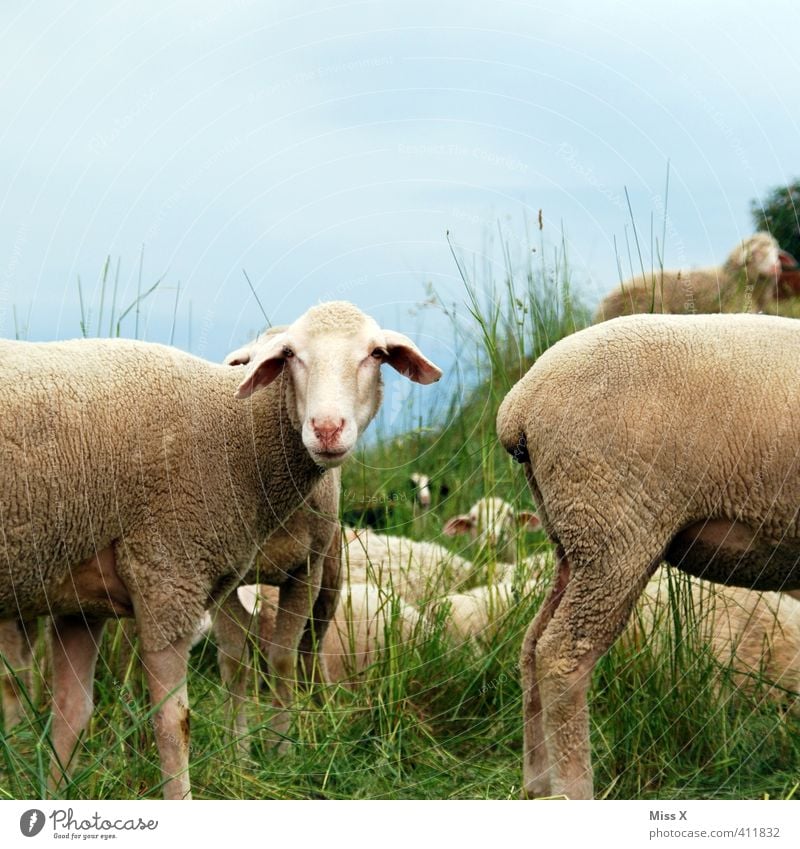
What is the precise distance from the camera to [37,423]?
155 inches

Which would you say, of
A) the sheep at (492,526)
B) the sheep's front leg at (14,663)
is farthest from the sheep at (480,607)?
the sheep's front leg at (14,663)

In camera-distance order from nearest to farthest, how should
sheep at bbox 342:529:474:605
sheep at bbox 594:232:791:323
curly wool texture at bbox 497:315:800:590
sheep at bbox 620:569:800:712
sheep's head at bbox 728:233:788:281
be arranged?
1. curly wool texture at bbox 497:315:800:590
2. sheep at bbox 620:569:800:712
3. sheep at bbox 594:232:791:323
4. sheep at bbox 342:529:474:605
5. sheep's head at bbox 728:233:788:281

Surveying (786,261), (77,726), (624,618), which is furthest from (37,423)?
(786,261)

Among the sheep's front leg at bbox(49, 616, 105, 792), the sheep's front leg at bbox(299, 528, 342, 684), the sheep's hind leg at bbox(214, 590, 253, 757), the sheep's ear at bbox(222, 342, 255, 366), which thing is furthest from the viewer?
the sheep's front leg at bbox(299, 528, 342, 684)

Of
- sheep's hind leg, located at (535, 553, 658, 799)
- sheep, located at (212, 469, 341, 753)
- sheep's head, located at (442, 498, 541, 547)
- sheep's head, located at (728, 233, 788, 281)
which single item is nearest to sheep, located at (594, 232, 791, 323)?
sheep's head, located at (728, 233, 788, 281)

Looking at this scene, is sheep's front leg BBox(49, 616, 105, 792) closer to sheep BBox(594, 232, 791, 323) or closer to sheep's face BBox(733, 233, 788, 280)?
sheep BBox(594, 232, 791, 323)

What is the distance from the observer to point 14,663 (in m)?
5.27

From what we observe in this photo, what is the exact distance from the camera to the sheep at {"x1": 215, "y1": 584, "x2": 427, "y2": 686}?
17.3ft

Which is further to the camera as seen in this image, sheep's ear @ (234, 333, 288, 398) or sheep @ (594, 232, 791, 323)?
sheep @ (594, 232, 791, 323)

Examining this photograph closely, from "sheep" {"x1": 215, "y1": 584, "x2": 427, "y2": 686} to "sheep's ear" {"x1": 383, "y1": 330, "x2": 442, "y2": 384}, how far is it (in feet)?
3.45

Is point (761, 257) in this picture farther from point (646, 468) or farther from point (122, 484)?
point (122, 484)

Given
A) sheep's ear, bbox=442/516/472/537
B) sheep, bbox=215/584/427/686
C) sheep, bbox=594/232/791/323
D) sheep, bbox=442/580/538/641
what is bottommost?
sheep, bbox=215/584/427/686

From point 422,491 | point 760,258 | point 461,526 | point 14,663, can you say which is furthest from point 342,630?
point 760,258

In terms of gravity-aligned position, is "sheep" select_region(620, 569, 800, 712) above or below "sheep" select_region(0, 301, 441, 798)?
below
